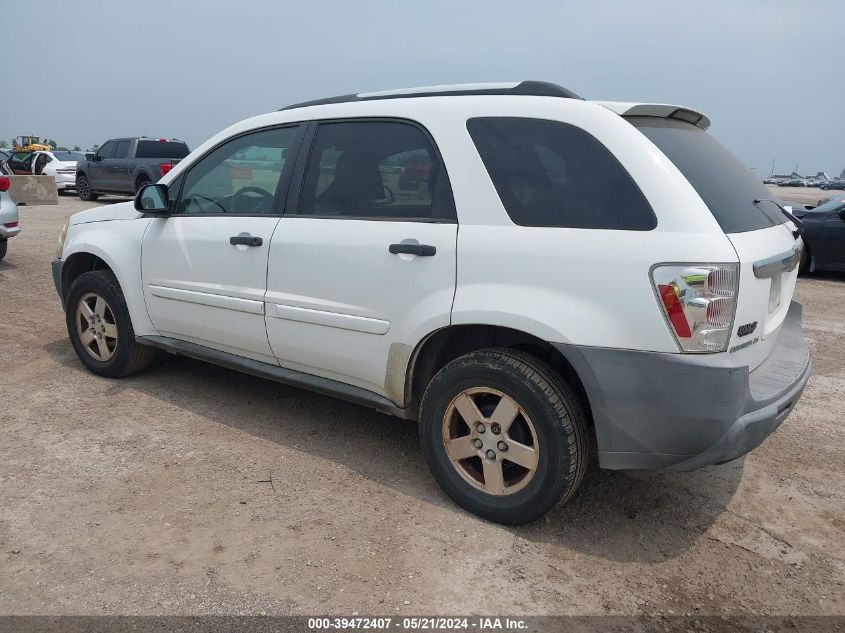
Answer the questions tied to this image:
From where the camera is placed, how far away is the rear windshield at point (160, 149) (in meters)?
18.2

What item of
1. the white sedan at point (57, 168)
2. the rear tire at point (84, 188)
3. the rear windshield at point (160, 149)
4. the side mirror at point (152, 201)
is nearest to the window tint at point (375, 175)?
the side mirror at point (152, 201)

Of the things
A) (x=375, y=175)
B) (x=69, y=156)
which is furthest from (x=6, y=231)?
(x=69, y=156)

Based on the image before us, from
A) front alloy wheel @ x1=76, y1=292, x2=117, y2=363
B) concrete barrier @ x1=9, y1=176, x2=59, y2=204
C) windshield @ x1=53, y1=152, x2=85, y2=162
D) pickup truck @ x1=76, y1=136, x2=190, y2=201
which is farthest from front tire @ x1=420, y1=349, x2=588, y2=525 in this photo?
windshield @ x1=53, y1=152, x2=85, y2=162

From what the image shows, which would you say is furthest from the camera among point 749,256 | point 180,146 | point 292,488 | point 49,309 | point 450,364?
point 180,146

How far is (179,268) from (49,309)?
11.3ft

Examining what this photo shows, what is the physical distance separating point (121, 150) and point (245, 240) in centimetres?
1678

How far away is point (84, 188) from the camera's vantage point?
19609mm

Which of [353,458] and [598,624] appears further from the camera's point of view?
[353,458]

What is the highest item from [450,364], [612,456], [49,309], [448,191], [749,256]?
[448,191]

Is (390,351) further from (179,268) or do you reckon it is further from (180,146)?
(180,146)

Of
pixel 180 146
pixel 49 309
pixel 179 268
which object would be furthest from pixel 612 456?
pixel 180 146

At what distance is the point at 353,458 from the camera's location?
375 centimetres

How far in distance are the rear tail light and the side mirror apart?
302 cm

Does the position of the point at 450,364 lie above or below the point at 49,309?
above
